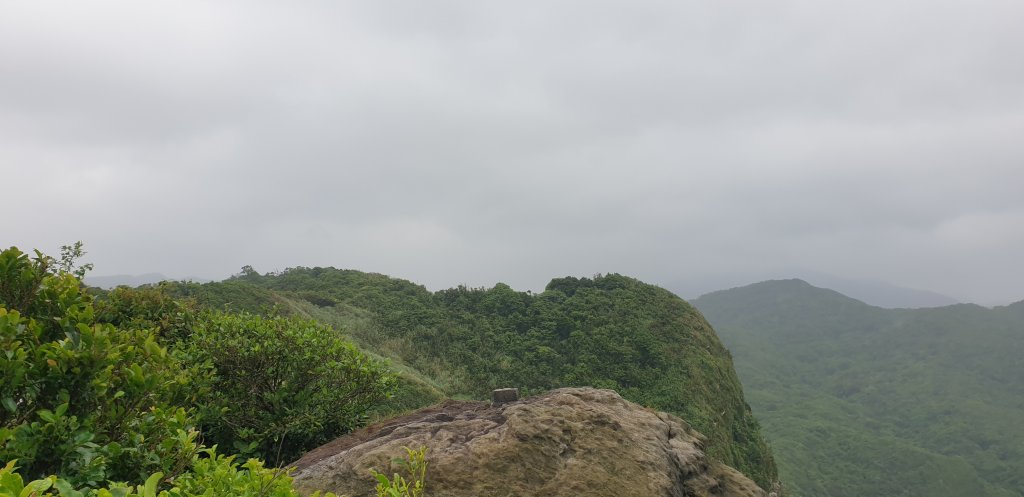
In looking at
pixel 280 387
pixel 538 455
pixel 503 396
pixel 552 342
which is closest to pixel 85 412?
pixel 538 455

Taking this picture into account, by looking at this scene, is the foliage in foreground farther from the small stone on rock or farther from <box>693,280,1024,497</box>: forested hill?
<box>693,280,1024,497</box>: forested hill

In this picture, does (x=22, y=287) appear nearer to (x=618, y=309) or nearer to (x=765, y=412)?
(x=618, y=309)

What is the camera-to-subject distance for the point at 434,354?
100 ft

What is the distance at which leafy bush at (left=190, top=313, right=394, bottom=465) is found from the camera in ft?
33.4

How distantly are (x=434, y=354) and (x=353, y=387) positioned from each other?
779 inches

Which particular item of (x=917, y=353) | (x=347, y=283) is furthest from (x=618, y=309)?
(x=917, y=353)

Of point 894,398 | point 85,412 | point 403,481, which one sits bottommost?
point 894,398

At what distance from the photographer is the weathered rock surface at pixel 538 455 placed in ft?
23.8

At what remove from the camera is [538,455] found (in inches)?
303

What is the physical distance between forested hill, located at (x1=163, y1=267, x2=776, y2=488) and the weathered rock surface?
41.6ft

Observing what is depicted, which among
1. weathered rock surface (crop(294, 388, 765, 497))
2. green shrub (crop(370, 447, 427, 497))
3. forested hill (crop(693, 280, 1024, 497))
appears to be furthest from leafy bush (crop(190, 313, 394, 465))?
forested hill (crop(693, 280, 1024, 497))

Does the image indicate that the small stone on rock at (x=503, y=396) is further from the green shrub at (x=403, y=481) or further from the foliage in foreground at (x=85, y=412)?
the green shrub at (x=403, y=481)

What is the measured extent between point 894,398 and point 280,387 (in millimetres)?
148760

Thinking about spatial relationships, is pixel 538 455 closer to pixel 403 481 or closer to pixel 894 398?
pixel 403 481
